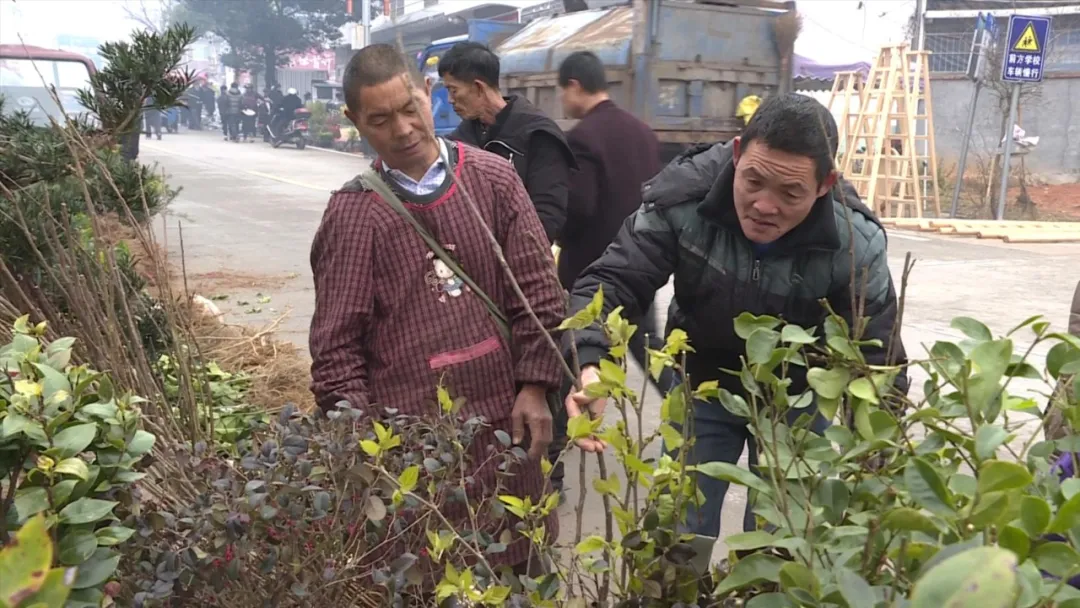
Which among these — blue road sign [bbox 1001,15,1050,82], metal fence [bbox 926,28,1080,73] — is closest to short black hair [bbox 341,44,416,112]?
blue road sign [bbox 1001,15,1050,82]

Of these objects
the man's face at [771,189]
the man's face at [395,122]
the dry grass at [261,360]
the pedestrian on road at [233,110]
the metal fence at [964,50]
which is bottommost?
the dry grass at [261,360]

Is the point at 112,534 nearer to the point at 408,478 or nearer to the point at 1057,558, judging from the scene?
the point at 408,478

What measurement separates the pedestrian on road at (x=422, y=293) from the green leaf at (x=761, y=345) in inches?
36.8

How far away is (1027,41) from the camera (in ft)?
33.4

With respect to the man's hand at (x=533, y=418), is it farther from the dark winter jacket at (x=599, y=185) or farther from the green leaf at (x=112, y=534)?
the dark winter jacket at (x=599, y=185)

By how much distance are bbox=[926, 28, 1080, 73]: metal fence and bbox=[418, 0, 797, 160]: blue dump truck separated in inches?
458

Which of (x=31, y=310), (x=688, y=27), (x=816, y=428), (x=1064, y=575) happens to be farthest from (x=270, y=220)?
(x=1064, y=575)

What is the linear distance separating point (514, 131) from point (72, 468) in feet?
8.35

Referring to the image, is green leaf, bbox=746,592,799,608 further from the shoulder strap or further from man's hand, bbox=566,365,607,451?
the shoulder strap

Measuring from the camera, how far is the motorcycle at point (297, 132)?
25766 mm

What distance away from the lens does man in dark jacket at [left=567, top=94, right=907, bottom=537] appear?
1.82 meters

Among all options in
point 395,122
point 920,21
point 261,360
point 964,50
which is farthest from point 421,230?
point 964,50

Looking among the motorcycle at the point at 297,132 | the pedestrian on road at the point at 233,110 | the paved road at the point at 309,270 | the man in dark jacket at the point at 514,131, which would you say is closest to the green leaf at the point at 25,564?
the paved road at the point at 309,270

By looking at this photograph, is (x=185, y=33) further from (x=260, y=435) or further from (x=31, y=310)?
(x=260, y=435)
